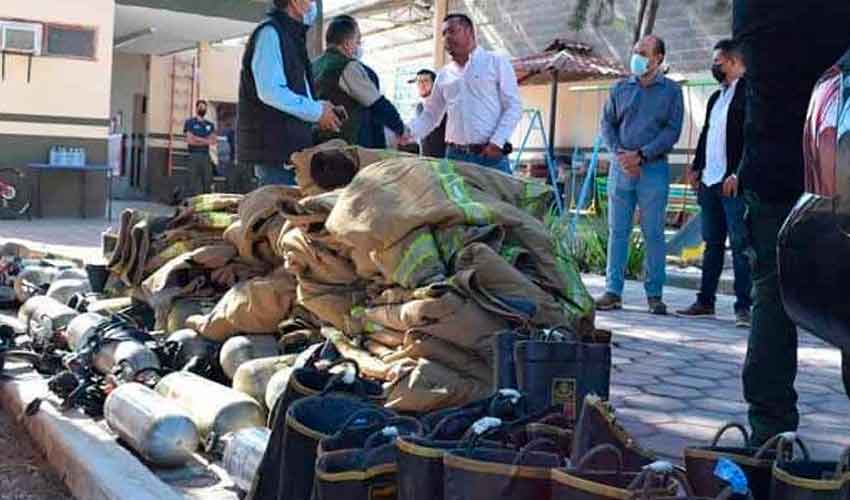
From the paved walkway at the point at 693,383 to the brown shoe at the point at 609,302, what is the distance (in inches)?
3.7

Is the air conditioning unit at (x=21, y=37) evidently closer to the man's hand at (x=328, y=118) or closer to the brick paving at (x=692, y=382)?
the brick paving at (x=692, y=382)

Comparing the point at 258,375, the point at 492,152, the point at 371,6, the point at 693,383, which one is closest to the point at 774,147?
the point at 693,383

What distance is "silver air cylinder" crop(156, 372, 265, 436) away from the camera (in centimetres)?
394

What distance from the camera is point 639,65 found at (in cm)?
762

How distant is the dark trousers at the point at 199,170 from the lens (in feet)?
60.8

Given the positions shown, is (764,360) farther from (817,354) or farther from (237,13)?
(237,13)

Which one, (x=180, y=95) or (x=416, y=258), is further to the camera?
(x=180, y=95)

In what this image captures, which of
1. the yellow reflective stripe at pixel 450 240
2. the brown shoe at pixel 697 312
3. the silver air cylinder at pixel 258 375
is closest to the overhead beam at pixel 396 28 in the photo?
the brown shoe at pixel 697 312

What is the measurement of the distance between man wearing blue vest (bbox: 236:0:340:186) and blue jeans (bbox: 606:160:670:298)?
247cm

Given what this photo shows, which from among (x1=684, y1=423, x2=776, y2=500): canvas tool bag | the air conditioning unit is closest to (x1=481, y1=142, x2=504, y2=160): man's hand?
(x1=684, y1=423, x2=776, y2=500): canvas tool bag

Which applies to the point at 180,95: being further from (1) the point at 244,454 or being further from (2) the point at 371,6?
(1) the point at 244,454

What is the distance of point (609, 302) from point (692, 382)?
2.53m

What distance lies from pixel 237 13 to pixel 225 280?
13.0m

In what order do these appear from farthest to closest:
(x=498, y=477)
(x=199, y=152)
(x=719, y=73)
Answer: (x=199, y=152), (x=719, y=73), (x=498, y=477)
